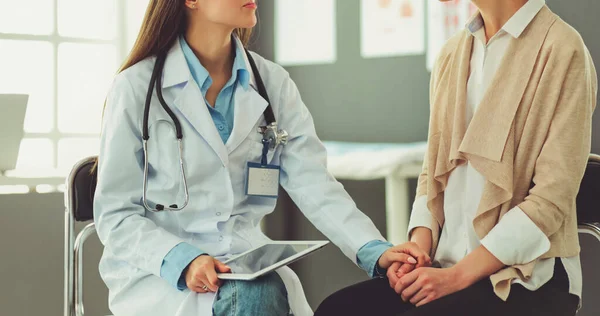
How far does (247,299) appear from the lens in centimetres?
136

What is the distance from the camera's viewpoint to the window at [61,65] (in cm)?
293

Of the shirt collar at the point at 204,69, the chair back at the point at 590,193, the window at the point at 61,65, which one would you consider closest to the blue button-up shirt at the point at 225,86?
the shirt collar at the point at 204,69

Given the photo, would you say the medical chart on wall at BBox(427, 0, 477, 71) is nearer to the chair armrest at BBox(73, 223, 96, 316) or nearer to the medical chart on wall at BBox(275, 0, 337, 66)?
the medical chart on wall at BBox(275, 0, 337, 66)

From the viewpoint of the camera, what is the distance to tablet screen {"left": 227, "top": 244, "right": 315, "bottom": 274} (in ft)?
4.90

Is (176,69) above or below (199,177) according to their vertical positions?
above

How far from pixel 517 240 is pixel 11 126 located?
200 cm

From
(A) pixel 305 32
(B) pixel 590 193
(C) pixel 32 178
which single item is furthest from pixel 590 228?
(C) pixel 32 178

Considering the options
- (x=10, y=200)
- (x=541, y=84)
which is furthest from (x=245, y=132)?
(x=10, y=200)

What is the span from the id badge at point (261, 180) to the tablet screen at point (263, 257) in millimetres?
128

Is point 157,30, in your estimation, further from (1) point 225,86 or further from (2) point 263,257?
(2) point 263,257

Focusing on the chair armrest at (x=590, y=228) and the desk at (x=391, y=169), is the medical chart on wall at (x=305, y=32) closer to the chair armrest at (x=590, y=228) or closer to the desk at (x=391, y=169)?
the desk at (x=391, y=169)

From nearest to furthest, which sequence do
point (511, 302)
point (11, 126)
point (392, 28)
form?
point (511, 302) < point (11, 126) < point (392, 28)

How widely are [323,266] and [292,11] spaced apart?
1.18 m

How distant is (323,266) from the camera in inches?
123
